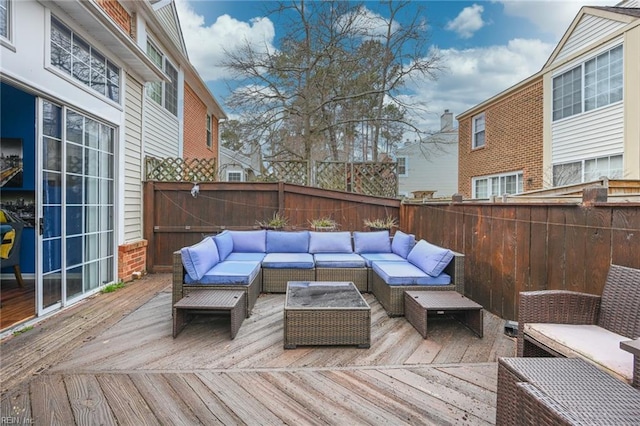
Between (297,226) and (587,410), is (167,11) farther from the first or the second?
(587,410)

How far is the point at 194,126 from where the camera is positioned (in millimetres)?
10398

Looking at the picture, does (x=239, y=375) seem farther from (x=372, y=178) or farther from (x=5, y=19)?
(x=372, y=178)

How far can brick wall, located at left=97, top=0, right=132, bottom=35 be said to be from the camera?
509 cm

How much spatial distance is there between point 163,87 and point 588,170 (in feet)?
34.7

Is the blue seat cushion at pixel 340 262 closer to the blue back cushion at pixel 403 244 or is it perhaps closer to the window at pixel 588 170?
the blue back cushion at pixel 403 244

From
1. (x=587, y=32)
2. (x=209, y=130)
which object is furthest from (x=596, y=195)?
(x=209, y=130)

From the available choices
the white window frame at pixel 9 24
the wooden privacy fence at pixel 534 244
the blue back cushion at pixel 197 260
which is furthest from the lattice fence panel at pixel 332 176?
the white window frame at pixel 9 24

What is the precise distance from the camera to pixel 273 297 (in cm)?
484

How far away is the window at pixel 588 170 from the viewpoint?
7031 mm

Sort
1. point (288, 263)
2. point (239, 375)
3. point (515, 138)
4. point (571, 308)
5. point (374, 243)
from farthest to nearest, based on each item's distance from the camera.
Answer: point (515, 138) < point (374, 243) < point (288, 263) < point (239, 375) < point (571, 308)

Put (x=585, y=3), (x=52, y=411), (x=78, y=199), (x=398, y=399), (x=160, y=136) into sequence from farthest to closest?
(x=585, y=3) < (x=160, y=136) < (x=78, y=199) < (x=398, y=399) < (x=52, y=411)

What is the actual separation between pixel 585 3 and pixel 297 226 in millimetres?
9235

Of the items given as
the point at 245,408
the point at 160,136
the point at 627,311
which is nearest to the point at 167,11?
the point at 160,136

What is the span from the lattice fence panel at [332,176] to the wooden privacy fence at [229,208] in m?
0.71
